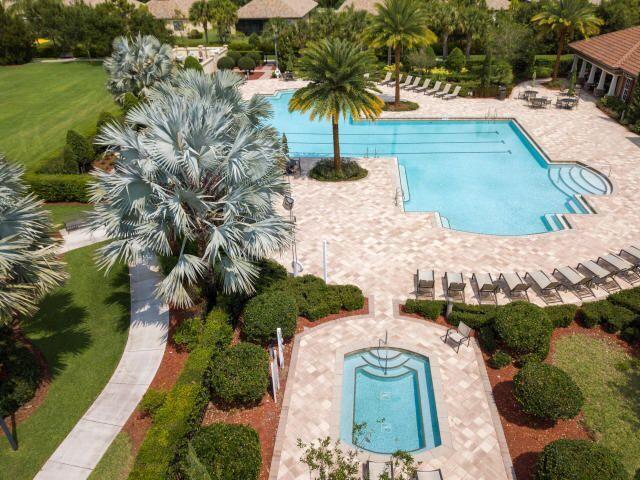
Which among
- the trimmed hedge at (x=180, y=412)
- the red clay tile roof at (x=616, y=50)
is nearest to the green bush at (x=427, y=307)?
the trimmed hedge at (x=180, y=412)

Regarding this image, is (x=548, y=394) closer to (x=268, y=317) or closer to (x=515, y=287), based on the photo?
(x=515, y=287)

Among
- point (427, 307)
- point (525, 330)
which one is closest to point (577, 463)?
point (525, 330)

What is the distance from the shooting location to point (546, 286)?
14.2 m

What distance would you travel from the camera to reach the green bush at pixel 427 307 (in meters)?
13.6

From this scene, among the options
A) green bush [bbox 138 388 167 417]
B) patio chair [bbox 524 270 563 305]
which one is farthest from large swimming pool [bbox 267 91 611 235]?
green bush [bbox 138 388 167 417]

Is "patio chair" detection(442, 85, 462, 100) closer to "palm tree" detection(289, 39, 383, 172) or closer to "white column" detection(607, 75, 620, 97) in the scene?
"white column" detection(607, 75, 620, 97)

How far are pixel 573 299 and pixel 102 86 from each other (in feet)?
146

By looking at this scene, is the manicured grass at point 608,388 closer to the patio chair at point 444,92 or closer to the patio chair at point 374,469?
the patio chair at point 374,469

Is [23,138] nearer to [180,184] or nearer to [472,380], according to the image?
[180,184]

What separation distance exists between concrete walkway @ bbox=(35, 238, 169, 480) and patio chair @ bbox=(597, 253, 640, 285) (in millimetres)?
15064

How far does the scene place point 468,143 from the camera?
95.1 feet

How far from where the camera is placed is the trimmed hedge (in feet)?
28.4

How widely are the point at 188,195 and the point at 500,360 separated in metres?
9.43

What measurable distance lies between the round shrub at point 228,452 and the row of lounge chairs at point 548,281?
771 cm
